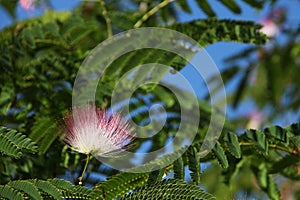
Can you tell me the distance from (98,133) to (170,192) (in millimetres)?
229

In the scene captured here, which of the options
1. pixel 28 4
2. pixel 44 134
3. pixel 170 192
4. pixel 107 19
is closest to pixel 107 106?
pixel 44 134

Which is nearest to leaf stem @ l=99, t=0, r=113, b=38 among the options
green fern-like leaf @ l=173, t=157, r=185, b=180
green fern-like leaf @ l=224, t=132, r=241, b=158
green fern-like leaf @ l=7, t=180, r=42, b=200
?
green fern-like leaf @ l=224, t=132, r=241, b=158

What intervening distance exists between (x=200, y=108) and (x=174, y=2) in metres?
0.51

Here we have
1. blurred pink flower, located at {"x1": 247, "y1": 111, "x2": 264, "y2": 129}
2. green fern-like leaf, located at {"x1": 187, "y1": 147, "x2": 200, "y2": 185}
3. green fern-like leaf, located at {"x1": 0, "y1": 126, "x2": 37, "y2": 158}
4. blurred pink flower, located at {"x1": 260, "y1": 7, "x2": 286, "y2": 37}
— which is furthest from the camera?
blurred pink flower, located at {"x1": 247, "y1": 111, "x2": 264, "y2": 129}

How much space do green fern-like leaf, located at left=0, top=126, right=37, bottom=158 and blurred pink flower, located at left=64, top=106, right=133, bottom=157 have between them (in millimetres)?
114

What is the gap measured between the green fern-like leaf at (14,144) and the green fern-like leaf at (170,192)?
261 millimetres

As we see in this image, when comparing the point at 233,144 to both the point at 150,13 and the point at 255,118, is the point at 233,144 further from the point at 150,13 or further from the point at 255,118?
the point at 255,118

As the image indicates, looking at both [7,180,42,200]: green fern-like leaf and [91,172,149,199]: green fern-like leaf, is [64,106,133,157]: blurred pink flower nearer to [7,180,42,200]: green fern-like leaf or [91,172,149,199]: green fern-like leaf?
[91,172,149,199]: green fern-like leaf

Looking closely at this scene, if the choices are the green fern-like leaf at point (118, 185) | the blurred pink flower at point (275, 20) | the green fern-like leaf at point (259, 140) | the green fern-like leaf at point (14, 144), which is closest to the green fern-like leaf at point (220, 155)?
the green fern-like leaf at point (259, 140)

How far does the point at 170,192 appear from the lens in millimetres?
1652

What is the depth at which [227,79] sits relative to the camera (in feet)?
12.9

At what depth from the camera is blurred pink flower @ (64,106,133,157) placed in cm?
170

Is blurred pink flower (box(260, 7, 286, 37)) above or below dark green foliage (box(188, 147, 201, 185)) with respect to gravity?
above

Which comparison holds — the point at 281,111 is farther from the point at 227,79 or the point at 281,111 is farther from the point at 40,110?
the point at 40,110
